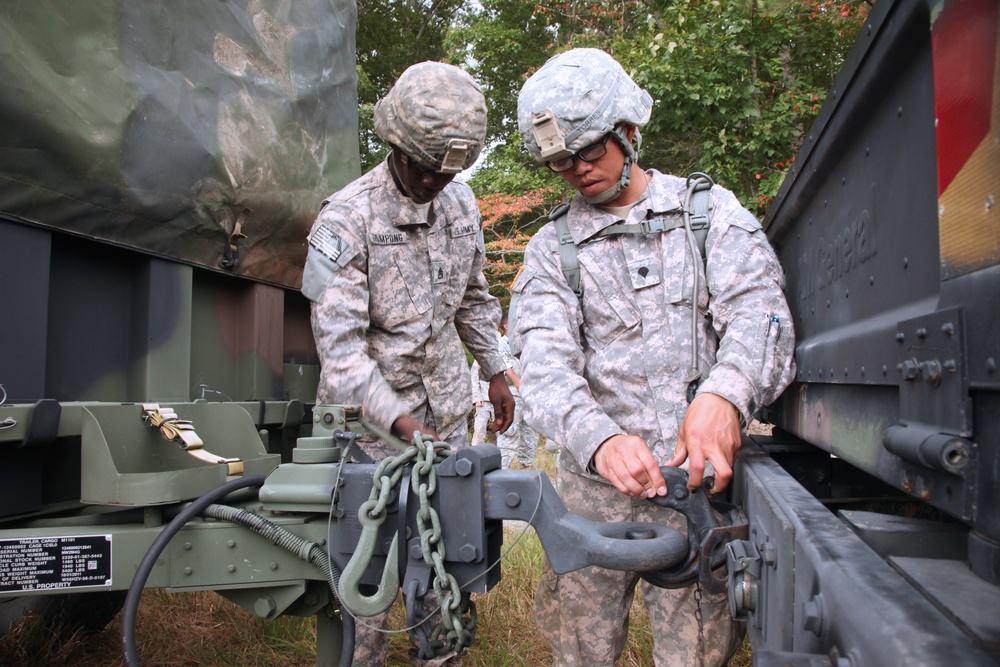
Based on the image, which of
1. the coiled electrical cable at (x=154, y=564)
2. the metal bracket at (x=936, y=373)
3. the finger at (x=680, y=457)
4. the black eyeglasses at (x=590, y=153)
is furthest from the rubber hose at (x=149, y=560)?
the metal bracket at (x=936, y=373)

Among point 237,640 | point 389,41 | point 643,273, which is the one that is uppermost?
point 389,41

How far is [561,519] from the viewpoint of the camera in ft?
5.38

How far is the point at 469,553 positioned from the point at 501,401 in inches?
65.0

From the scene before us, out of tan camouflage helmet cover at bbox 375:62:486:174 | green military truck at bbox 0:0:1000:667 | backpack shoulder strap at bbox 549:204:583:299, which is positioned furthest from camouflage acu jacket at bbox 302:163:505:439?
backpack shoulder strap at bbox 549:204:583:299

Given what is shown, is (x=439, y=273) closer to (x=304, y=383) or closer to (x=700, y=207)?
(x=304, y=383)

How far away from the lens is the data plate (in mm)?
1945

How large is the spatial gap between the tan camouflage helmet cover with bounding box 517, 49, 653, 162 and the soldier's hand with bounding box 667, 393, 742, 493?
29.3 inches

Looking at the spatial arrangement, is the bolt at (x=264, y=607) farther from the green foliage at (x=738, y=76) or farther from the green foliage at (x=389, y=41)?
the green foliage at (x=389, y=41)

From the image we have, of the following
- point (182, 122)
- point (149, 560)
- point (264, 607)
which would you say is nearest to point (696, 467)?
point (264, 607)

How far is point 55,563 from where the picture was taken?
6.42 feet

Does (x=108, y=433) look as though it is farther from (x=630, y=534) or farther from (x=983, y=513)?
(x=983, y=513)

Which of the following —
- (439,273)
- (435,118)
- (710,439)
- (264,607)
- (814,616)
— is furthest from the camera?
(439,273)

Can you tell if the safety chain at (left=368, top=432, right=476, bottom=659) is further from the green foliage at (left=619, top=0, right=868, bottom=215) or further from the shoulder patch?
the green foliage at (left=619, top=0, right=868, bottom=215)

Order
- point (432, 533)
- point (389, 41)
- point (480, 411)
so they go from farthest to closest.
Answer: point (389, 41)
point (480, 411)
point (432, 533)
